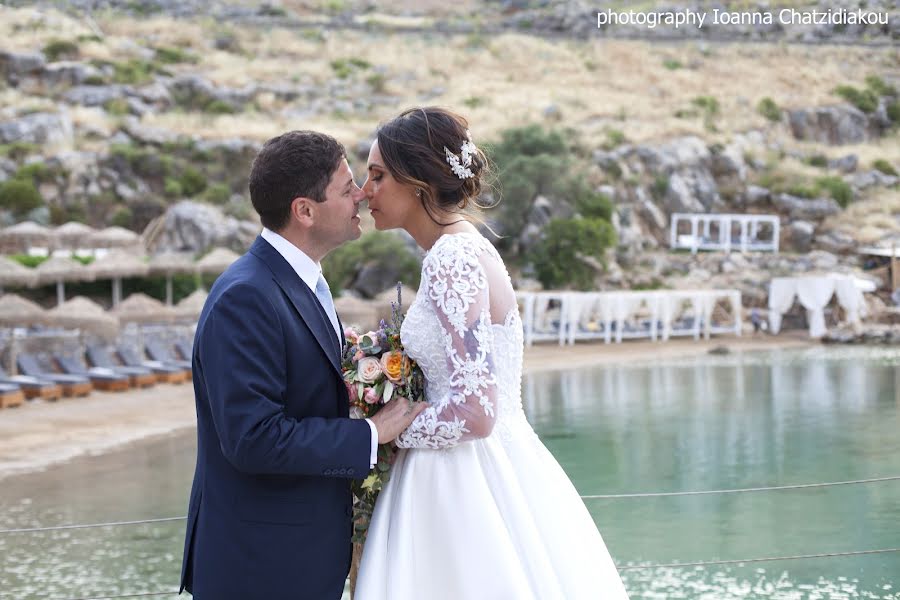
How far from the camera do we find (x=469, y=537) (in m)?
2.45

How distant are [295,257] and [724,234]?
122ft

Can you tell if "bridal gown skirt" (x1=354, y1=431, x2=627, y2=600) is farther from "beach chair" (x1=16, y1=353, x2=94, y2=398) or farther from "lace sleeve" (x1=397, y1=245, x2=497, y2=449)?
"beach chair" (x1=16, y1=353, x2=94, y2=398)

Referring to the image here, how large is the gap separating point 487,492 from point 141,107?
1640 inches

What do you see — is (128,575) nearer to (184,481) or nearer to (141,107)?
(184,481)

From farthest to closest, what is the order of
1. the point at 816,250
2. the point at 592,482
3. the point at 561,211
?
the point at 816,250, the point at 561,211, the point at 592,482

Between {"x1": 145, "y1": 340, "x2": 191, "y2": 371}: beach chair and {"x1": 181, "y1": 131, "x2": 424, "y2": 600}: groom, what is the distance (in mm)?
18562

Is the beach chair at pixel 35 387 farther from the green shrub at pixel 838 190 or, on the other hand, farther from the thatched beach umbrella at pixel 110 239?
the green shrub at pixel 838 190

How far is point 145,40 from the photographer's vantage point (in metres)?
51.6

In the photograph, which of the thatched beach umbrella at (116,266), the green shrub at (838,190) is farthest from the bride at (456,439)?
the green shrub at (838,190)

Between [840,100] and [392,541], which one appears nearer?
[392,541]

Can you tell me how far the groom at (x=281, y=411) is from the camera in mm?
2184

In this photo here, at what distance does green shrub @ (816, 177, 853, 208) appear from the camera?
39312 mm

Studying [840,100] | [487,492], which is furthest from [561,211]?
[487,492]

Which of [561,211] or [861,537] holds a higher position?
[561,211]
